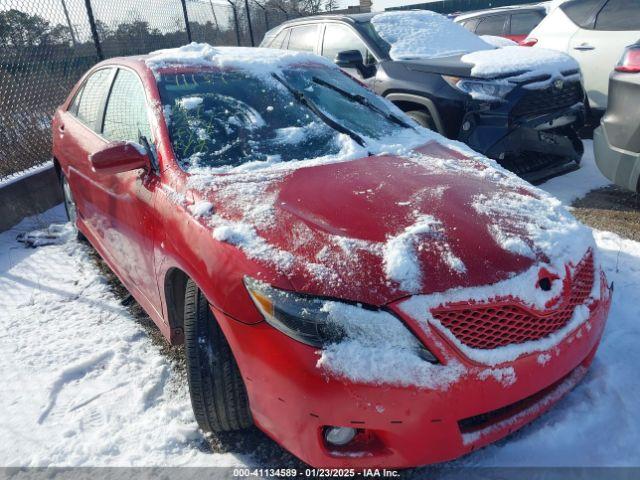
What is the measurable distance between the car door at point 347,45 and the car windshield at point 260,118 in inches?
81.3

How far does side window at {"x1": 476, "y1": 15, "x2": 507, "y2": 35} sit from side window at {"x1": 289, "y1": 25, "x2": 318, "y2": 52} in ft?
15.0

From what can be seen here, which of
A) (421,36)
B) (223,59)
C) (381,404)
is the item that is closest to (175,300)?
(381,404)

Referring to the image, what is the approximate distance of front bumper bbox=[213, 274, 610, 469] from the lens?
1.56 m

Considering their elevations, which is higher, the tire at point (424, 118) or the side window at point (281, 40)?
the side window at point (281, 40)

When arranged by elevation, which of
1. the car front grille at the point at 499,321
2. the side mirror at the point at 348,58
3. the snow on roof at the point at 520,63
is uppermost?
the side mirror at the point at 348,58

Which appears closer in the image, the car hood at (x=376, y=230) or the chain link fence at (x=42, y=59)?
the car hood at (x=376, y=230)

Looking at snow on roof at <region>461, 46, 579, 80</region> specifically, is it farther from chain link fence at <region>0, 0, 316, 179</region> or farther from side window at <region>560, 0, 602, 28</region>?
chain link fence at <region>0, 0, 316, 179</region>

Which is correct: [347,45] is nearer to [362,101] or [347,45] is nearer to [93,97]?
[362,101]

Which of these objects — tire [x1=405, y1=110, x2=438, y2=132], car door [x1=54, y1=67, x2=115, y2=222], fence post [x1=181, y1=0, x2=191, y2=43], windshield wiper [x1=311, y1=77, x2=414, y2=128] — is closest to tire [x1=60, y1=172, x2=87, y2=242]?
car door [x1=54, y1=67, x2=115, y2=222]

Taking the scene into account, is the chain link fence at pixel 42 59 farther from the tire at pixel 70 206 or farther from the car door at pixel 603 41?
the car door at pixel 603 41

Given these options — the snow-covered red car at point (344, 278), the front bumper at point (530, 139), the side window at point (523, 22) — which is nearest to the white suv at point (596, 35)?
the front bumper at point (530, 139)

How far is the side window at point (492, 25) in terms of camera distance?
30.3 ft

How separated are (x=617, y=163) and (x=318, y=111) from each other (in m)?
2.40

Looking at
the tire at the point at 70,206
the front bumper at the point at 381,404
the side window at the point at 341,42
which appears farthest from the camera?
the side window at the point at 341,42
